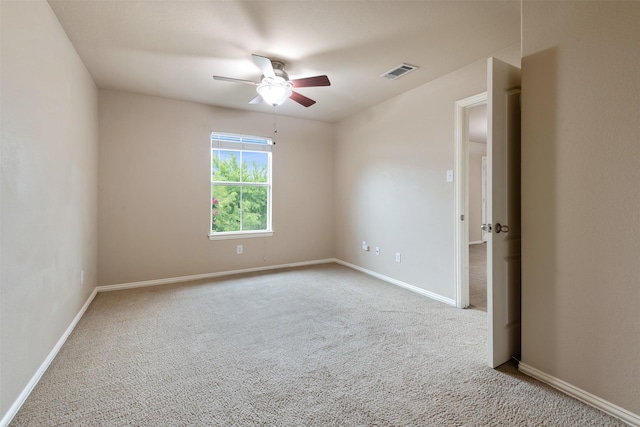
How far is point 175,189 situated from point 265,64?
7.84 feet

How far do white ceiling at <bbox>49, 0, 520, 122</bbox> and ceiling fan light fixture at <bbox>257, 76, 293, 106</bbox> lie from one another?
0.21 m

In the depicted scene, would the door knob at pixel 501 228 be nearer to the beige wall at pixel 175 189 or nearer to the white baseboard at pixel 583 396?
the white baseboard at pixel 583 396

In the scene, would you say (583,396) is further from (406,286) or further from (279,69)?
(279,69)

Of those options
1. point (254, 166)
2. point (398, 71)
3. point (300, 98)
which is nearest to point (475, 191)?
point (398, 71)

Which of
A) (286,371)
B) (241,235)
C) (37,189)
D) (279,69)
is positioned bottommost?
(286,371)

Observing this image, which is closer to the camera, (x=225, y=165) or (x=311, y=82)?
(x=311, y=82)

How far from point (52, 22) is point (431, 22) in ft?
9.13

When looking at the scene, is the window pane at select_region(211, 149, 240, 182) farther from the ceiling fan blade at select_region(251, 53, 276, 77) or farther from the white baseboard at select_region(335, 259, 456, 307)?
the white baseboard at select_region(335, 259, 456, 307)

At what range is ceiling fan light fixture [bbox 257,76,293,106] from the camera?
2844 mm

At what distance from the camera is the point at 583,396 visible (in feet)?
5.45

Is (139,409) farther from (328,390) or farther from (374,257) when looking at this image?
(374,257)

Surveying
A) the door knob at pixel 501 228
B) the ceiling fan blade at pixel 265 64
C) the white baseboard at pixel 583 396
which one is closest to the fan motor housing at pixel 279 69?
the ceiling fan blade at pixel 265 64

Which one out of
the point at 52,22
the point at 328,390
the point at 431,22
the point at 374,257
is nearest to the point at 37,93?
the point at 52,22

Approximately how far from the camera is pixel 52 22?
2.14m
